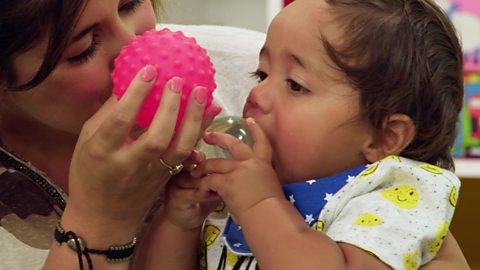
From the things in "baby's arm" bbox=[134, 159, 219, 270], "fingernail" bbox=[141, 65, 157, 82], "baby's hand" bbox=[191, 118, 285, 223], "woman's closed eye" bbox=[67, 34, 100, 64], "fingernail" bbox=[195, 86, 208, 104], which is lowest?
"baby's arm" bbox=[134, 159, 219, 270]

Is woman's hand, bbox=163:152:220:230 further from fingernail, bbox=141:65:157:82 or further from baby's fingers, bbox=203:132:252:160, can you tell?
fingernail, bbox=141:65:157:82

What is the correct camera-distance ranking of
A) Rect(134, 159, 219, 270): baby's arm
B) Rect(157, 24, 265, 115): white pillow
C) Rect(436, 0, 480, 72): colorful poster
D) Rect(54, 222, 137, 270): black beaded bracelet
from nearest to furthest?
Rect(54, 222, 137, 270): black beaded bracelet
Rect(134, 159, 219, 270): baby's arm
Rect(157, 24, 265, 115): white pillow
Rect(436, 0, 480, 72): colorful poster

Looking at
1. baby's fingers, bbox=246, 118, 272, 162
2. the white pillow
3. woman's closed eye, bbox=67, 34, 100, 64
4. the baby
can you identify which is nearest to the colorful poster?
the white pillow

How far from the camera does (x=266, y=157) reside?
93cm

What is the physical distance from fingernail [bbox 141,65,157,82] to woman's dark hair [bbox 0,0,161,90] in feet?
0.46

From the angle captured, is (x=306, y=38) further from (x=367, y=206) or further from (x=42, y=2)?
(x=42, y=2)

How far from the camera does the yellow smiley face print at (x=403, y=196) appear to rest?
2.93 ft

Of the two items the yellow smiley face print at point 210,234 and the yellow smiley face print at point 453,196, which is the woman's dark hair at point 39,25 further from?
the yellow smiley face print at point 453,196

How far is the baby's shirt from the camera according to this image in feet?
2.79

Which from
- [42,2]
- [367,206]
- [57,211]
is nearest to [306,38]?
[367,206]

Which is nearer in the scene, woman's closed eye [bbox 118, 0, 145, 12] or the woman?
the woman

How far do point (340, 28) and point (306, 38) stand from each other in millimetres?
50

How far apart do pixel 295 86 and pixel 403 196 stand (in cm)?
22

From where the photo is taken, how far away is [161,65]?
32.9 inches
